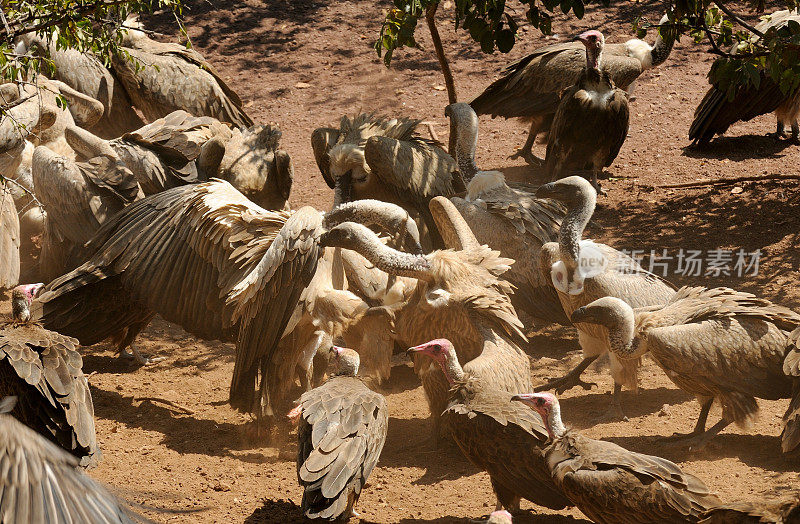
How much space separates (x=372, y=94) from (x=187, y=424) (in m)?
5.85

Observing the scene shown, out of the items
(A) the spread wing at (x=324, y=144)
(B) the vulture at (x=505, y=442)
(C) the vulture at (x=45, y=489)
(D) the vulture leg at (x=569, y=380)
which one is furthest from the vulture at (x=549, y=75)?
(C) the vulture at (x=45, y=489)

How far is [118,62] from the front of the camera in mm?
8719

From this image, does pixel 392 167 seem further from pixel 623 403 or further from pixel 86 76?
pixel 86 76

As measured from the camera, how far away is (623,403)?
5.75 metres

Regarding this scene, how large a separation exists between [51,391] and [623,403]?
3.22 m

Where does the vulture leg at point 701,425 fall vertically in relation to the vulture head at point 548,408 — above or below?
below

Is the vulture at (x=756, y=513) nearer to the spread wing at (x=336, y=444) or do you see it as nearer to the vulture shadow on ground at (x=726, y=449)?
the vulture shadow on ground at (x=726, y=449)

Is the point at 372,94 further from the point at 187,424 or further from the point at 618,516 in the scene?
the point at 618,516

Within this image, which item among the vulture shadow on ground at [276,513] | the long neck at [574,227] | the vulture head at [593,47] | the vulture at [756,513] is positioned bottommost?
the vulture shadow on ground at [276,513]

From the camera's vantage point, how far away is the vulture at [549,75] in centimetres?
837

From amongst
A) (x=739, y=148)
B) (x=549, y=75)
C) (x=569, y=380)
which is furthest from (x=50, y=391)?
(x=739, y=148)

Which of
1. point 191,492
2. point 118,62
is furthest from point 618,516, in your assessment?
point 118,62

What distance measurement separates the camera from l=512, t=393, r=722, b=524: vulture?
3848 millimetres

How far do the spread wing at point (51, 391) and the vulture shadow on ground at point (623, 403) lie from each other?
2.67 m
